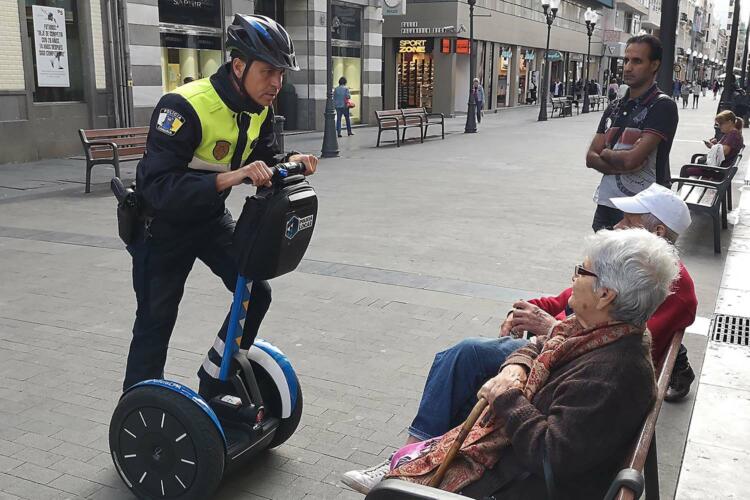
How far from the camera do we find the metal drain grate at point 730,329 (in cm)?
523

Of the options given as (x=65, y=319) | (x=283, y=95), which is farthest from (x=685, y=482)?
(x=283, y=95)

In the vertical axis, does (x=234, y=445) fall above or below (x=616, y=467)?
below

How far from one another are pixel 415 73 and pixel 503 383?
34.6 metres

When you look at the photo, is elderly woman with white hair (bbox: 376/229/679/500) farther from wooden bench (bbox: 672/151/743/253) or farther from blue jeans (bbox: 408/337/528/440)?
wooden bench (bbox: 672/151/743/253)

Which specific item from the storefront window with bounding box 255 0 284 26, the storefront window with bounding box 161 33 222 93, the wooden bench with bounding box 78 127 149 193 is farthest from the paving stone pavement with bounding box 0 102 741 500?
the storefront window with bounding box 255 0 284 26

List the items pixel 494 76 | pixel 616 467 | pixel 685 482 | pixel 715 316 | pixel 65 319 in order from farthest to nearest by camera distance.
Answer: pixel 494 76 → pixel 715 316 → pixel 65 319 → pixel 685 482 → pixel 616 467

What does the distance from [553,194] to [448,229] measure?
3.46 m

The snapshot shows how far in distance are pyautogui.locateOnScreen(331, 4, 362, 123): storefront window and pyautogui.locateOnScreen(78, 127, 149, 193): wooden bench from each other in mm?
13271

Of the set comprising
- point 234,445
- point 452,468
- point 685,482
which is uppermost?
point 452,468

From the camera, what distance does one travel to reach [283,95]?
913 inches

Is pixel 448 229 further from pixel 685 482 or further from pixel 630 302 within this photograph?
pixel 630 302

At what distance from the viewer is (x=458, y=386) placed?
2770 mm

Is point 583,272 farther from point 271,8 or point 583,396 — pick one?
point 271,8

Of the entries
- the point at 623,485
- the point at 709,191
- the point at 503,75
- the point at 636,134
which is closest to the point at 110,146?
the point at 709,191
